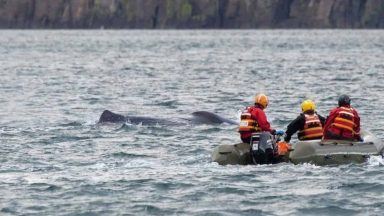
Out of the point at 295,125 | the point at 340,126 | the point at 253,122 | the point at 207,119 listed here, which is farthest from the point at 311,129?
the point at 207,119

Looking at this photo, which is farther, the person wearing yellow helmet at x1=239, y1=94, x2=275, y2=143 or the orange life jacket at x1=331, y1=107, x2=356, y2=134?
the person wearing yellow helmet at x1=239, y1=94, x2=275, y2=143

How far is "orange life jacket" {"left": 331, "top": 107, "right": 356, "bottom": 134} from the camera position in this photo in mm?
27953

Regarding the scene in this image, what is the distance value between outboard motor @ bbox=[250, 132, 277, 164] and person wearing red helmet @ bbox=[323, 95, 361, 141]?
49.3 inches

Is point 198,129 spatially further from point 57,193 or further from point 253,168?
point 57,193

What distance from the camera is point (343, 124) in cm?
2795

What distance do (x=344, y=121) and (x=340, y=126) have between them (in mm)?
141

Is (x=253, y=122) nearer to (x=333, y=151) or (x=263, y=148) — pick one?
(x=263, y=148)

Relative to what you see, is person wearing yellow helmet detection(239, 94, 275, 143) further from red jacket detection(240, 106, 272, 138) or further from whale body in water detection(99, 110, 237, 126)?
whale body in water detection(99, 110, 237, 126)

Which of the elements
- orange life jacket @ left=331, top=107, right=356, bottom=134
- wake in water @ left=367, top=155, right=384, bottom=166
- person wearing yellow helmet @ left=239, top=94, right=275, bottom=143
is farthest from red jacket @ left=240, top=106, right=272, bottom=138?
wake in water @ left=367, top=155, right=384, bottom=166

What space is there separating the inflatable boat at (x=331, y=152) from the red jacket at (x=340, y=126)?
297 mm

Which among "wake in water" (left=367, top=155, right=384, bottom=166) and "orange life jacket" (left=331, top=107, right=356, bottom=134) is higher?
"orange life jacket" (left=331, top=107, right=356, bottom=134)

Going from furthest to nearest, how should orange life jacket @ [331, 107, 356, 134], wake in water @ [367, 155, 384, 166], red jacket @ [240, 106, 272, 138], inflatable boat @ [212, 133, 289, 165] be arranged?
1. red jacket @ [240, 106, 272, 138]
2. inflatable boat @ [212, 133, 289, 165]
3. orange life jacket @ [331, 107, 356, 134]
4. wake in water @ [367, 155, 384, 166]

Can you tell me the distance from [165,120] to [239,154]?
11.1m

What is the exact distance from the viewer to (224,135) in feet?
119
